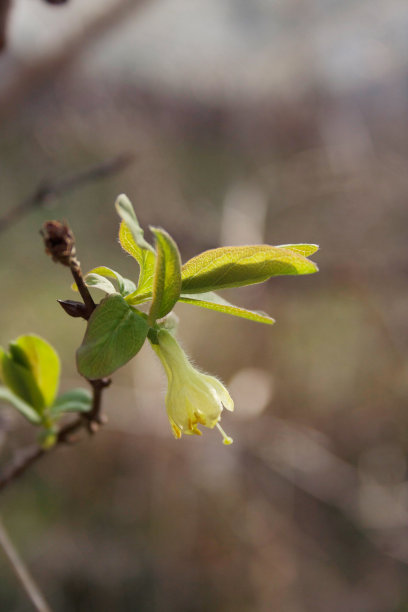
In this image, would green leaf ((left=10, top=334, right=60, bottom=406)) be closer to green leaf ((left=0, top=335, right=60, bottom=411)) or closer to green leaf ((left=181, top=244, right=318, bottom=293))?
green leaf ((left=0, top=335, right=60, bottom=411))

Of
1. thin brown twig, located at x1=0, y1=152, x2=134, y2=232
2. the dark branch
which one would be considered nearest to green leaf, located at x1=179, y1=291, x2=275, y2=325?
the dark branch

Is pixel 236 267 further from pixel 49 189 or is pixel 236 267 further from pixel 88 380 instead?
pixel 49 189

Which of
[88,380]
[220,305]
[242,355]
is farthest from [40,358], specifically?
[242,355]

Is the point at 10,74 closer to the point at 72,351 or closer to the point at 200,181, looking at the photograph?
the point at 72,351

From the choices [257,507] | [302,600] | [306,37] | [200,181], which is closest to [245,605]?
[302,600]

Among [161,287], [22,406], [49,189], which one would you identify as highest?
[49,189]

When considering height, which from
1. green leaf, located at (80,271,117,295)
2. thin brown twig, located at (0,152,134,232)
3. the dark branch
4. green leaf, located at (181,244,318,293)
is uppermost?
thin brown twig, located at (0,152,134,232)
